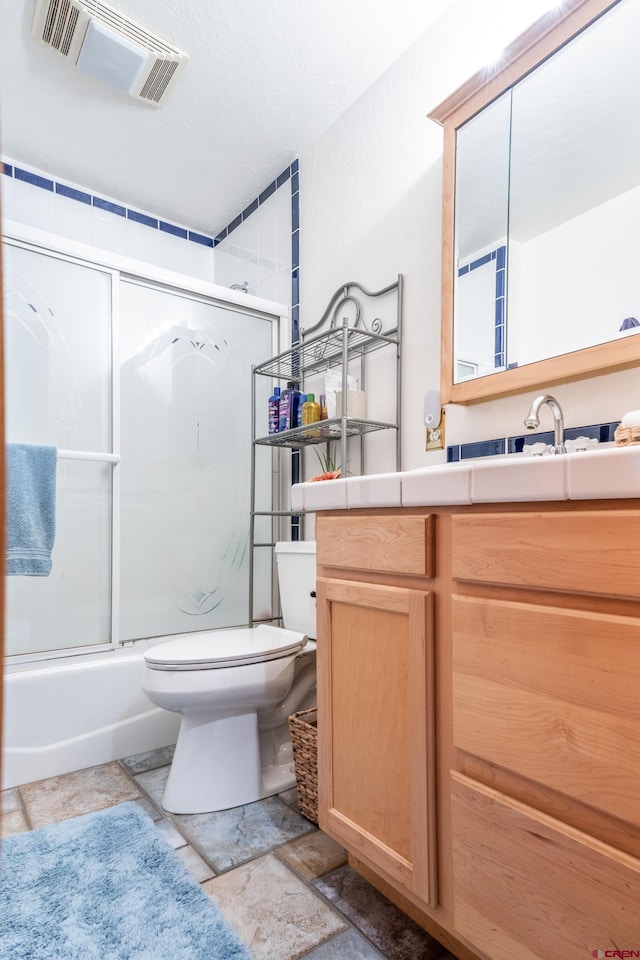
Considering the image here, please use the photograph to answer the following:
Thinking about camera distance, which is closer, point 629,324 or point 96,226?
point 629,324

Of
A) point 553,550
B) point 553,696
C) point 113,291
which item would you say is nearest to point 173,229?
point 113,291

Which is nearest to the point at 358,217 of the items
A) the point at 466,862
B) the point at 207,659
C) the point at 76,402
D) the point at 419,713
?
the point at 76,402

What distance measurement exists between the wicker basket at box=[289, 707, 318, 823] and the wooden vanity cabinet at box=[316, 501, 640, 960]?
0.27 m

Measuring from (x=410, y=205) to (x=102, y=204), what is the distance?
1.58 metres

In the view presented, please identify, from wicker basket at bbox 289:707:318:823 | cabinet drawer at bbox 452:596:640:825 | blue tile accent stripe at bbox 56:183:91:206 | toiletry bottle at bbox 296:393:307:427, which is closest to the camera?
cabinet drawer at bbox 452:596:640:825

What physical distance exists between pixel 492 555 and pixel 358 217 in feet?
5.12

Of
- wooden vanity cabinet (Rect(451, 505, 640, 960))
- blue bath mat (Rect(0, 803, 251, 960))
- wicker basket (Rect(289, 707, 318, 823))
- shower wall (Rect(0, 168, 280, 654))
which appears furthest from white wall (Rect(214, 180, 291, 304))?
blue bath mat (Rect(0, 803, 251, 960))

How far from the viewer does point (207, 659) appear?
1.43 m

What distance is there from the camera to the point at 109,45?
175 centimetres

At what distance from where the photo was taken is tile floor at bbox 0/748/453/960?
1.01 metres

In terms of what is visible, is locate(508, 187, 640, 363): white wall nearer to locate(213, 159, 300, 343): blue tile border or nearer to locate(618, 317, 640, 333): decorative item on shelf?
locate(618, 317, 640, 333): decorative item on shelf

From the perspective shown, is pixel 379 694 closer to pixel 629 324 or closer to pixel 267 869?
pixel 267 869

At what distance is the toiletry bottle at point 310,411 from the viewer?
1929 mm

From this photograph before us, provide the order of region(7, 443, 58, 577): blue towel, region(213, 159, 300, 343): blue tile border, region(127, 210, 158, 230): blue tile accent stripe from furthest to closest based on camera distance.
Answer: region(127, 210, 158, 230): blue tile accent stripe, region(213, 159, 300, 343): blue tile border, region(7, 443, 58, 577): blue towel
